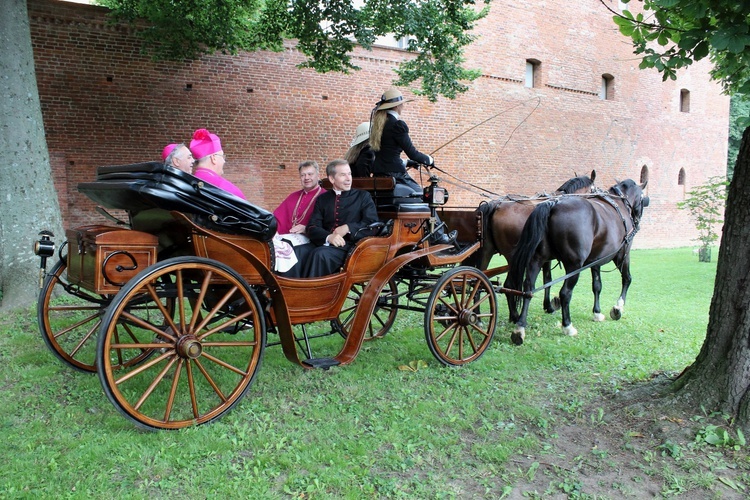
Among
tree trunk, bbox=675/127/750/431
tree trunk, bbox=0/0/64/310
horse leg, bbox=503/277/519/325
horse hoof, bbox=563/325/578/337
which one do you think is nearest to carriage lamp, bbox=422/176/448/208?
horse leg, bbox=503/277/519/325

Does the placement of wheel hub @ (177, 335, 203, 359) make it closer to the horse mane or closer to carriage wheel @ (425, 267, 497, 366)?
carriage wheel @ (425, 267, 497, 366)

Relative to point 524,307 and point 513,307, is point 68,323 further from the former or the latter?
point 513,307

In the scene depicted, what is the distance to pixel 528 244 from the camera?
5383 millimetres

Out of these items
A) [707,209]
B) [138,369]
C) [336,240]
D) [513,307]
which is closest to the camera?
[138,369]

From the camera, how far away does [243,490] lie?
247 cm

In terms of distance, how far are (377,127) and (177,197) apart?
7.84 ft

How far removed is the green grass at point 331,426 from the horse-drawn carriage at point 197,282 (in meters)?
0.21

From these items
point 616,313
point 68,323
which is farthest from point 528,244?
point 68,323

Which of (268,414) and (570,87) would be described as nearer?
(268,414)

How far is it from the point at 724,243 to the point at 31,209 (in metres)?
6.54

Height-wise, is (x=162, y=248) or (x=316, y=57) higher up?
(x=316, y=57)

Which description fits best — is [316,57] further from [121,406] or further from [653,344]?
[121,406]

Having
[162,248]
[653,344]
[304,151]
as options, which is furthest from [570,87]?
[162,248]

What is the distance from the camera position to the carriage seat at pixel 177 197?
2830mm
